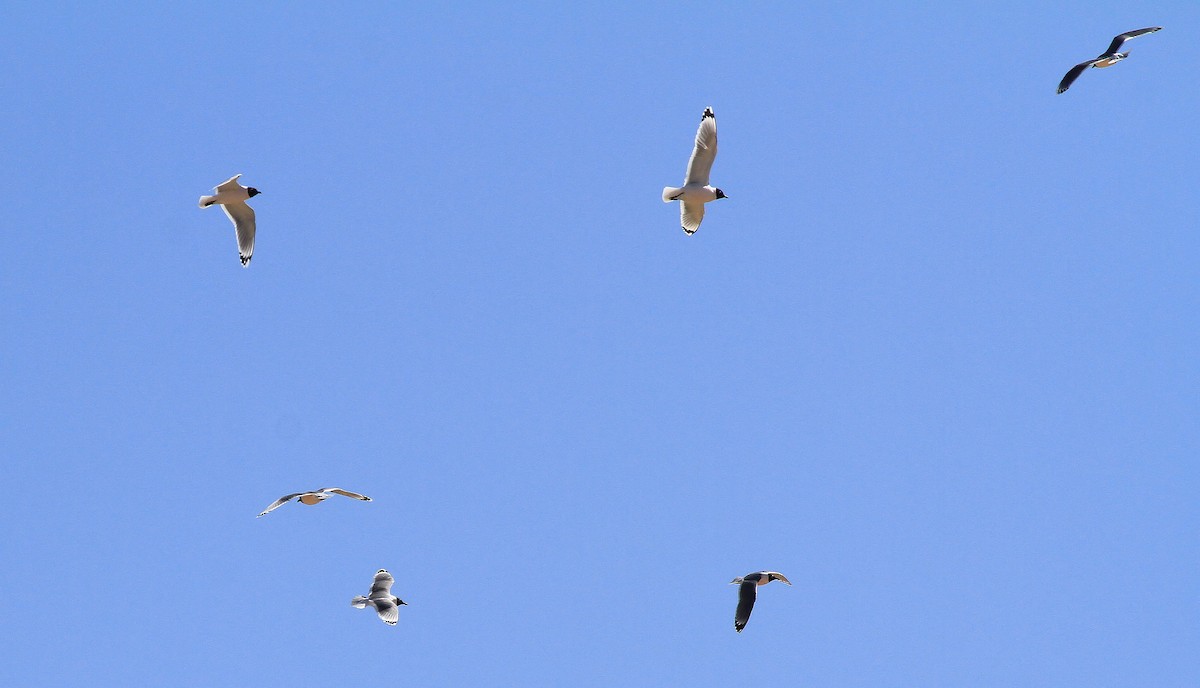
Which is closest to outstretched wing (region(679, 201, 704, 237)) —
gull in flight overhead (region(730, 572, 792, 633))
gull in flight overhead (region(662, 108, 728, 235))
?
gull in flight overhead (region(662, 108, 728, 235))

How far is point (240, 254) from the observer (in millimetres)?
23891

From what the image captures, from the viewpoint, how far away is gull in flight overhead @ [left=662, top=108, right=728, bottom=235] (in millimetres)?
21891

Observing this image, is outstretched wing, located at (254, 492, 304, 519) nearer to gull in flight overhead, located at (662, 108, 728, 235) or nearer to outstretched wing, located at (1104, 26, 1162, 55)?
gull in flight overhead, located at (662, 108, 728, 235)

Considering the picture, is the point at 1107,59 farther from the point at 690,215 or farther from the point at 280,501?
the point at 280,501

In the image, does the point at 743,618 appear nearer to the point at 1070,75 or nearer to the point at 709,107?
the point at 709,107

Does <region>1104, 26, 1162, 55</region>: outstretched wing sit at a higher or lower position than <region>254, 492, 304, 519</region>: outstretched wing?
higher

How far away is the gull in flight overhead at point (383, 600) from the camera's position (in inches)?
860

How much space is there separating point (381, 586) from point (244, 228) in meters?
6.90

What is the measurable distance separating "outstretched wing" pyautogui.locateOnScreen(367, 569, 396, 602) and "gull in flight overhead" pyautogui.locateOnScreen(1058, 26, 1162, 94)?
14.4 m

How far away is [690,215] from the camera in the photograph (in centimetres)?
2275

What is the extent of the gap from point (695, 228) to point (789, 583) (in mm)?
6196

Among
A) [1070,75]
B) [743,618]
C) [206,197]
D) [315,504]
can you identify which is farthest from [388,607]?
[1070,75]

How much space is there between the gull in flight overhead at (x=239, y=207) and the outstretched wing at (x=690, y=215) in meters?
7.44

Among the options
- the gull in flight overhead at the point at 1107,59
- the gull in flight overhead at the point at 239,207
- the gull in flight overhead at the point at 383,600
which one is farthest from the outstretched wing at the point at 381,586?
the gull in flight overhead at the point at 1107,59
